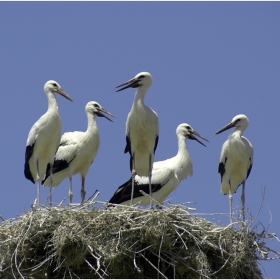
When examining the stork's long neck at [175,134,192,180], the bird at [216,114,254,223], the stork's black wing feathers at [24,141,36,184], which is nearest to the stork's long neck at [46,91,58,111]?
the stork's black wing feathers at [24,141,36,184]

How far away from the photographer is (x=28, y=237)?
35.8 ft

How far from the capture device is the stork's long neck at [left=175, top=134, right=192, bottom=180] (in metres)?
14.6

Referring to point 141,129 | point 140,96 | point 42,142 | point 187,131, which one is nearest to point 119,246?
point 141,129

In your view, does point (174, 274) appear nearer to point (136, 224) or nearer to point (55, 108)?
point (136, 224)

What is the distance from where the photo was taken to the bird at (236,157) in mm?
14180

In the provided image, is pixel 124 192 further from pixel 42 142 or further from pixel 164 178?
pixel 42 142

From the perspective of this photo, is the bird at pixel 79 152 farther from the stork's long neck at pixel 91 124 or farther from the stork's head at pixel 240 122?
the stork's head at pixel 240 122

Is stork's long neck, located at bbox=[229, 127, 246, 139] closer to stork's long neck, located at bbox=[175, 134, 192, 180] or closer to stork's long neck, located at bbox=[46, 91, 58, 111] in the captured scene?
stork's long neck, located at bbox=[175, 134, 192, 180]

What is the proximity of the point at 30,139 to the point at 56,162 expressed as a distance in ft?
3.09

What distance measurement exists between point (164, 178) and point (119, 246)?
12.8 feet

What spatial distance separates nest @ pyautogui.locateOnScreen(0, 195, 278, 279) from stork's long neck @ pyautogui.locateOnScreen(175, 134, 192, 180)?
3398 millimetres

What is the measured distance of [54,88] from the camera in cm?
1389

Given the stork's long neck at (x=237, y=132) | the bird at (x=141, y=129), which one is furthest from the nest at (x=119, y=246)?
the stork's long neck at (x=237, y=132)

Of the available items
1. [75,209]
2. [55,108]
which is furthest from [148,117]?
[75,209]
